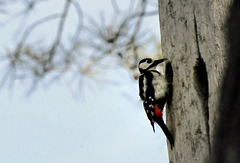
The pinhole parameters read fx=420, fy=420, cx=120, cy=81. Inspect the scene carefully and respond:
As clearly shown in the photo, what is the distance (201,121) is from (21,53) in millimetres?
2484

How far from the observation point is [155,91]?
284 cm

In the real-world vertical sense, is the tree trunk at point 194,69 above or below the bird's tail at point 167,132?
above

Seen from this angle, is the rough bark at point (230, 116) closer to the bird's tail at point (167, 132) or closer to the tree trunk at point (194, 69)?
the tree trunk at point (194, 69)

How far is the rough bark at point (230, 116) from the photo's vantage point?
42 cm

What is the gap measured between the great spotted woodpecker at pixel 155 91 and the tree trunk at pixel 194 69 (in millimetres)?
55

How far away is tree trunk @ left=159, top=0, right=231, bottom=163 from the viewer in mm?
2150

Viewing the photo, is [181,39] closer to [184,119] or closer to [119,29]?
[184,119]

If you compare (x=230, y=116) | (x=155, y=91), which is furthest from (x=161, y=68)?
(x=230, y=116)

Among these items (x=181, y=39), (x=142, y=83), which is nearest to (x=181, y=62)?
(x=181, y=39)

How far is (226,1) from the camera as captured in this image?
224cm

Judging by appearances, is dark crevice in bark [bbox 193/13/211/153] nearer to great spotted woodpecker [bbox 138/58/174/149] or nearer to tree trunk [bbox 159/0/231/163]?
tree trunk [bbox 159/0/231/163]

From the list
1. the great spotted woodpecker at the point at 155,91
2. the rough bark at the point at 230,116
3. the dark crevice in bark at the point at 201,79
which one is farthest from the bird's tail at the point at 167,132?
the rough bark at the point at 230,116

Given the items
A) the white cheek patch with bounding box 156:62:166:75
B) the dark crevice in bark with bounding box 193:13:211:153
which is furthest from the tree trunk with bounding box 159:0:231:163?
the white cheek patch with bounding box 156:62:166:75

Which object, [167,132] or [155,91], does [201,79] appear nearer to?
[167,132]
